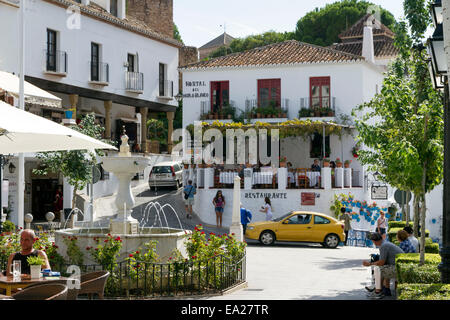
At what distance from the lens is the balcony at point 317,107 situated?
1459 inches

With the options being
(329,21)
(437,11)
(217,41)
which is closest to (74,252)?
(437,11)

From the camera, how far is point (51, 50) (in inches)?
1341

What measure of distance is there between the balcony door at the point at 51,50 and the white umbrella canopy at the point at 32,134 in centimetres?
2418

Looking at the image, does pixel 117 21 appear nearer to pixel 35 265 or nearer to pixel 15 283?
pixel 35 265

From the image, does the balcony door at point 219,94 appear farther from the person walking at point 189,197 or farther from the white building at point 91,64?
the person walking at point 189,197

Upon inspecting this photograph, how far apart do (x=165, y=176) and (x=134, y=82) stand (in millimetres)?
6261

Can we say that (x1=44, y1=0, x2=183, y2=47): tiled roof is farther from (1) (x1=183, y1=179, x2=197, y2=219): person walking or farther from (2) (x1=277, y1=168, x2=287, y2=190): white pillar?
(2) (x1=277, y1=168, x2=287, y2=190): white pillar

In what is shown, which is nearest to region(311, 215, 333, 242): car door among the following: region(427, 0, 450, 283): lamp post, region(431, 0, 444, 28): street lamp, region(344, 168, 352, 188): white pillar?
region(344, 168, 352, 188): white pillar

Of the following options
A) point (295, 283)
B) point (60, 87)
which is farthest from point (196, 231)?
point (60, 87)

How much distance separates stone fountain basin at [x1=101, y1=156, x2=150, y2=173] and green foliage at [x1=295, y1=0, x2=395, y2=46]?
47191mm

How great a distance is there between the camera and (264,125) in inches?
1286

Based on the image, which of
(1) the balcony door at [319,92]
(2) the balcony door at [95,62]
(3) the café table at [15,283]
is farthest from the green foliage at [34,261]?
(1) the balcony door at [319,92]

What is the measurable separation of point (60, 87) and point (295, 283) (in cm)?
2202

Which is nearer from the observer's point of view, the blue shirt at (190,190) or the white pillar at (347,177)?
the blue shirt at (190,190)
